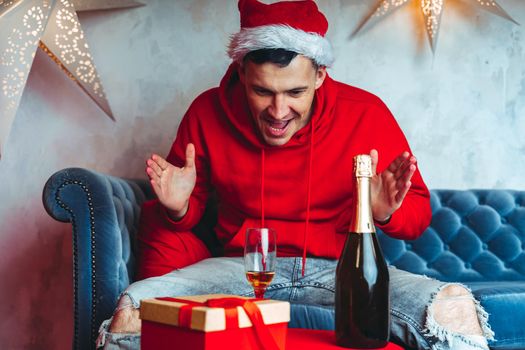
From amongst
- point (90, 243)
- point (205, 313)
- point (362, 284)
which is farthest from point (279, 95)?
point (205, 313)

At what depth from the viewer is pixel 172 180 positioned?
6.28ft

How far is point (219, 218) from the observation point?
7.38 feet

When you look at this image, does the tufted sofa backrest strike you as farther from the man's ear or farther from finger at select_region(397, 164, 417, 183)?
finger at select_region(397, 164, 417, 183)

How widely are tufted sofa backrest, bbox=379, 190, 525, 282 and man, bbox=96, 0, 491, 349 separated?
50cm

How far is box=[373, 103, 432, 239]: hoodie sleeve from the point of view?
6.41 feet

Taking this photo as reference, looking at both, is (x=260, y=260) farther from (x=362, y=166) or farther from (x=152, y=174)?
(x=152, y=174)

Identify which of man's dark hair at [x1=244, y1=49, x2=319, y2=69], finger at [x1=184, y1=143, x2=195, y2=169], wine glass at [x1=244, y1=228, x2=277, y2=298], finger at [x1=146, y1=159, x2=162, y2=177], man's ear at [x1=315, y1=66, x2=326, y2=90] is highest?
man's dark hair at [x1=244, y1=49, x2=319, y2=69]

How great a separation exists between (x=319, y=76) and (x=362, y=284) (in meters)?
1.01

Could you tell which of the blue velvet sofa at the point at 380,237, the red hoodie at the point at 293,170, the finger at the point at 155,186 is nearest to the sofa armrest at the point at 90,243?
the blue velvet sofa at the point at 380,237

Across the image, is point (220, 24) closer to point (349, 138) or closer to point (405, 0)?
point (405, 0)

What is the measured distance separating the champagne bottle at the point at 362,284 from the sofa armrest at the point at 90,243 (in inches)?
29.8

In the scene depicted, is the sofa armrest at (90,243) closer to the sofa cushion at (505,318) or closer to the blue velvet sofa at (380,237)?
the blue velvet sofa at (380,237)

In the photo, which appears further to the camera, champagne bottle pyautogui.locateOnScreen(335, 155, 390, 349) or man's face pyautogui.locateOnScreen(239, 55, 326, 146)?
man's face pyautogui.locateOnScreen(239, 55, 326, 146)

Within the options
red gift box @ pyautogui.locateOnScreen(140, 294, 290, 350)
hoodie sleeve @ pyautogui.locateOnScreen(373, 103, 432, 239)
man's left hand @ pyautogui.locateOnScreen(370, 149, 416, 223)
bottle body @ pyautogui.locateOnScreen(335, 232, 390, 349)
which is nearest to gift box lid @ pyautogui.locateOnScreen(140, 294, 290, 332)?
red gift box @ pyautogui.locateOnScreen(140, 294, 290, 350)
